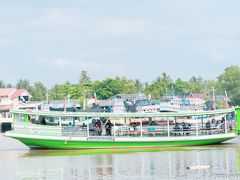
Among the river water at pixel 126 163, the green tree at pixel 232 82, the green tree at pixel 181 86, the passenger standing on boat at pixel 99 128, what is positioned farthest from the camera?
the green tree at pixel 181 86

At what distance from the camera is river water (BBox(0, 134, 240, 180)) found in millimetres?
26766

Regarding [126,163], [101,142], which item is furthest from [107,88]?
[126,163]

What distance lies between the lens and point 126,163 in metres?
31.0

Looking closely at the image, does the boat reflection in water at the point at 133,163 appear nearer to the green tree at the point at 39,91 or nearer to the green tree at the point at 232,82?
the green tree at the point at 232,82

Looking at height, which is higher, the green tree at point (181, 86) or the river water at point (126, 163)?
the green tree at point (181, 86)

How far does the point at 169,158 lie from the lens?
32812mm

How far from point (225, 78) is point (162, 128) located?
74.4 meters

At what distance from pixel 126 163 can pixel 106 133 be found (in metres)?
8.31

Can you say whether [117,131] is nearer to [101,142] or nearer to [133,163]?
[101,142]

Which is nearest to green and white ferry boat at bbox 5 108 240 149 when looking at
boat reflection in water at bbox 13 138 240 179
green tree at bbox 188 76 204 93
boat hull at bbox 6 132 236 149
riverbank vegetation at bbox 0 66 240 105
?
boat hull at bbox 6 132 236 149

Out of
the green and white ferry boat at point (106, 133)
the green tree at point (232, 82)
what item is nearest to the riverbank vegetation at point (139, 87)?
the green tree at point (232, 82)

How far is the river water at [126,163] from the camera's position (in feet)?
87.8

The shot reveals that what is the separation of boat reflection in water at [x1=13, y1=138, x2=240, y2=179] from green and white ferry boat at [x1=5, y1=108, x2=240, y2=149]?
2.14 feet

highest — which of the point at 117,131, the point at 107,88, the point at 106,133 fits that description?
the point at 107,88
